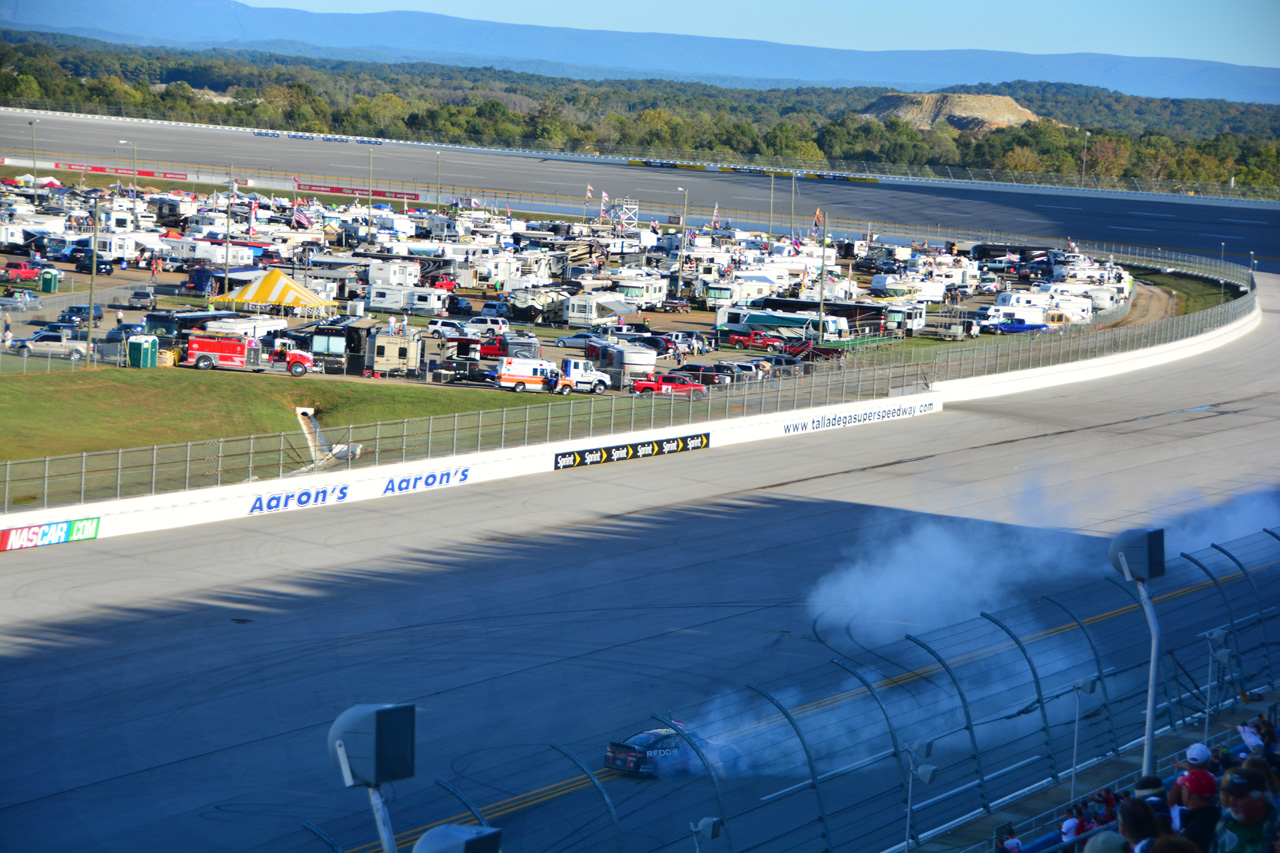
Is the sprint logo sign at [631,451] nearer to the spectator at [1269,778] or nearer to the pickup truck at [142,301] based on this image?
the spectator at [1269,778]

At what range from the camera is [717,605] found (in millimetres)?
24172

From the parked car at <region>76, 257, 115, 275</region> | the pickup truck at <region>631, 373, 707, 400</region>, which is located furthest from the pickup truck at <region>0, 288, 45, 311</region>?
the pickup truck at <region>631, 373, 707, 400</region>

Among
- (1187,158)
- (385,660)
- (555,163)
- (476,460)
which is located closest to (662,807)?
(385,660)

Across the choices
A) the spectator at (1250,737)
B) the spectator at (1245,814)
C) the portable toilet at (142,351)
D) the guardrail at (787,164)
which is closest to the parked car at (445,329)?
the portable toilet at (142,351)

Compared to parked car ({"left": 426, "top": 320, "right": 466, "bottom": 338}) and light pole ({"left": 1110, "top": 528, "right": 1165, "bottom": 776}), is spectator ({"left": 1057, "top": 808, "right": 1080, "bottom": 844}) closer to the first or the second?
light pole ({"left": 1110, "top": 528, "right": 1165, "bottom": 776})

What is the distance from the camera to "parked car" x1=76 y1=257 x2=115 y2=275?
68.1 m

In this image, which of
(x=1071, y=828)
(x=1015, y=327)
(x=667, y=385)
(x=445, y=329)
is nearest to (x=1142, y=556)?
(x=1071, y=828)

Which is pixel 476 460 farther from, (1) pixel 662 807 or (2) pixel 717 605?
(1) pixel 662 807

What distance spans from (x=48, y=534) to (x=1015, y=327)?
52.3 m

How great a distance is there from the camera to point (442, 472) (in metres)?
32.9

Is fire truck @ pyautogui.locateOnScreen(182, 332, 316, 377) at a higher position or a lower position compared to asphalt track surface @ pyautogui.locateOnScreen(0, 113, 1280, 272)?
lower

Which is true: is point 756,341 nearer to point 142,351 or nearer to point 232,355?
point 232,355

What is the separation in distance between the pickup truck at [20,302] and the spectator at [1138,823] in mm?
54966

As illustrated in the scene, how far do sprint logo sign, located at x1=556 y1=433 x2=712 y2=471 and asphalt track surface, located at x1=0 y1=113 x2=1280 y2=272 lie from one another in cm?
8163
